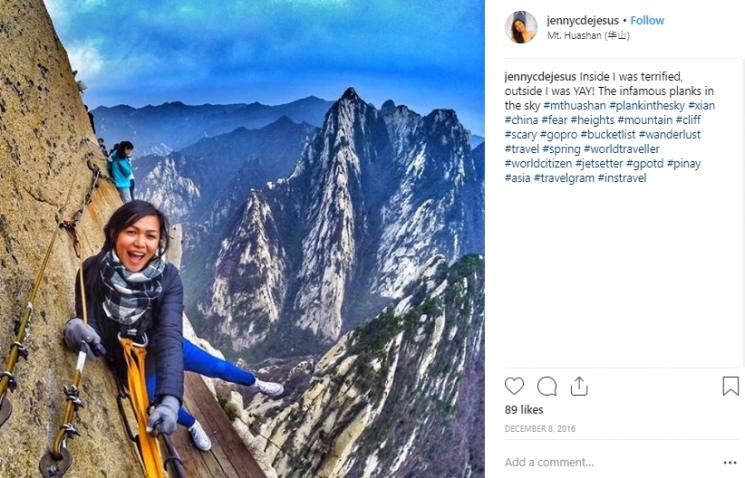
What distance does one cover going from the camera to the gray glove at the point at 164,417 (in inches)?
68.9

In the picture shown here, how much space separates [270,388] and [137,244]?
59cm

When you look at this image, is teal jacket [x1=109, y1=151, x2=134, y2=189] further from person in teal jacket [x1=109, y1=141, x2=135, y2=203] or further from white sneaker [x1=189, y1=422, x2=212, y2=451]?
white sneaker [x1=189, y1=422, x2=212, y2=451]

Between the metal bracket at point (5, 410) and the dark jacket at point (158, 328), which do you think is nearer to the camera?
the metal bracket at point (5, 410)

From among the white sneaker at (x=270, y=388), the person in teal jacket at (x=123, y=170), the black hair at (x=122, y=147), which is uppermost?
the black hair at (x=122, y=147)

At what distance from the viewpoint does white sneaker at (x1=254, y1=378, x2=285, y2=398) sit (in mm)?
2084

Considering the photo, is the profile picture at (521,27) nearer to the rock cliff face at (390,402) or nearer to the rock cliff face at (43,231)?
the rock cliff face at (390,402)

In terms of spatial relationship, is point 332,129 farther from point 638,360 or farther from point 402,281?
point 638,360

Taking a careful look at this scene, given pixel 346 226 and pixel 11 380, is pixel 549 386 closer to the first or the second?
pixel 346 226

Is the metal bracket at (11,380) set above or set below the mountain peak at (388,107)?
below

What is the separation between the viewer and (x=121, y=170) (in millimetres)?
2016

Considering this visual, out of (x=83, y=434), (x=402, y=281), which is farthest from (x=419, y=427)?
(x=83, y=434)

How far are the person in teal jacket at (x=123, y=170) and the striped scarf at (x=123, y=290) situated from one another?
0.87 feet

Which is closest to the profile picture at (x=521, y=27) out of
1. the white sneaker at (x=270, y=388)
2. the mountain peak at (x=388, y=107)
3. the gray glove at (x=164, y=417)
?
the mountain peak at (x=388, y=107)

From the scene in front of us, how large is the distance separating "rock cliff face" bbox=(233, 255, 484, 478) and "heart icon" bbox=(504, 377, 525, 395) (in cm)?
10
